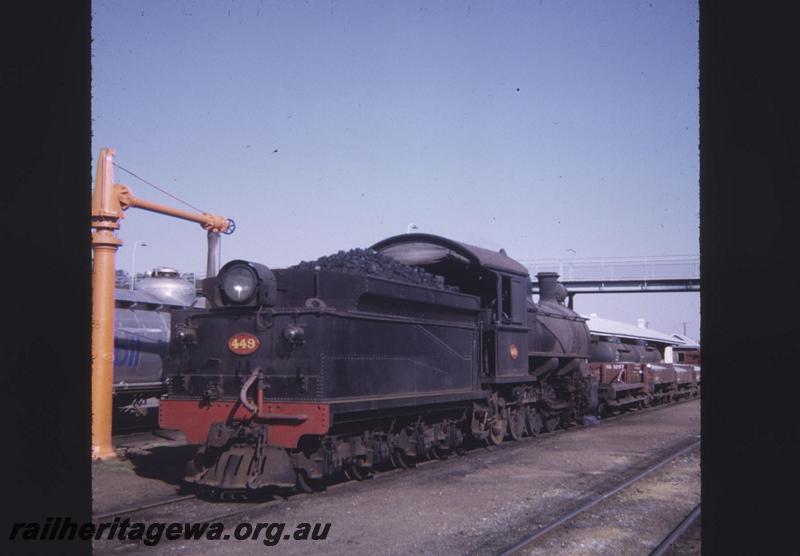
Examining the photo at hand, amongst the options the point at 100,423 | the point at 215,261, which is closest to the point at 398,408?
the point at 100,423

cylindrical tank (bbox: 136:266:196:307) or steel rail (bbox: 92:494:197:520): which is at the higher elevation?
cylindrical tank (bbox: 136:266:196:307)

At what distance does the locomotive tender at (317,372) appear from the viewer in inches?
336

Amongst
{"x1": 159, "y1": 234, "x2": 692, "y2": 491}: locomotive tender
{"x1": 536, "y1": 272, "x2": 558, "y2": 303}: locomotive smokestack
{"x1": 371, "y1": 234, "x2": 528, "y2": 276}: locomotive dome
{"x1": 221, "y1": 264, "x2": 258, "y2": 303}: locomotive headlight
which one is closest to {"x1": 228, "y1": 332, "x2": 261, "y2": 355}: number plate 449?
{"x1": 159, "y1": 234, "x2": 692, "y2": 491}: locomotive tender

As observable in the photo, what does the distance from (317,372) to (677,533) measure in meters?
4.36

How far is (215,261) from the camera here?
16453mm

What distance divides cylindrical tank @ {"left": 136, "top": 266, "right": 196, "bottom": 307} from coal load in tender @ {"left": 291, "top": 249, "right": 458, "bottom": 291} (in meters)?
10.0

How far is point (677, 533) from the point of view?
711 cm

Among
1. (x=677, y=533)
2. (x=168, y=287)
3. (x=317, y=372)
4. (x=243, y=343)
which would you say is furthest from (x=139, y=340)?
(x=677, y=533)

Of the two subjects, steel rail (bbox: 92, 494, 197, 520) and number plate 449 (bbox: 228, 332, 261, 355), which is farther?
number plate 449 (bbox: 228, 332, 261, 355)

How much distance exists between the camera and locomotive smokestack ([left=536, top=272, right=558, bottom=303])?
65.8 feet

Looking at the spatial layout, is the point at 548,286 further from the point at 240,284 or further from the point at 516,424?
the point at 240,284

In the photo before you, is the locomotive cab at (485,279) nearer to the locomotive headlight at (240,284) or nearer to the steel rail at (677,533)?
the locomotive headlight at (240,284)
